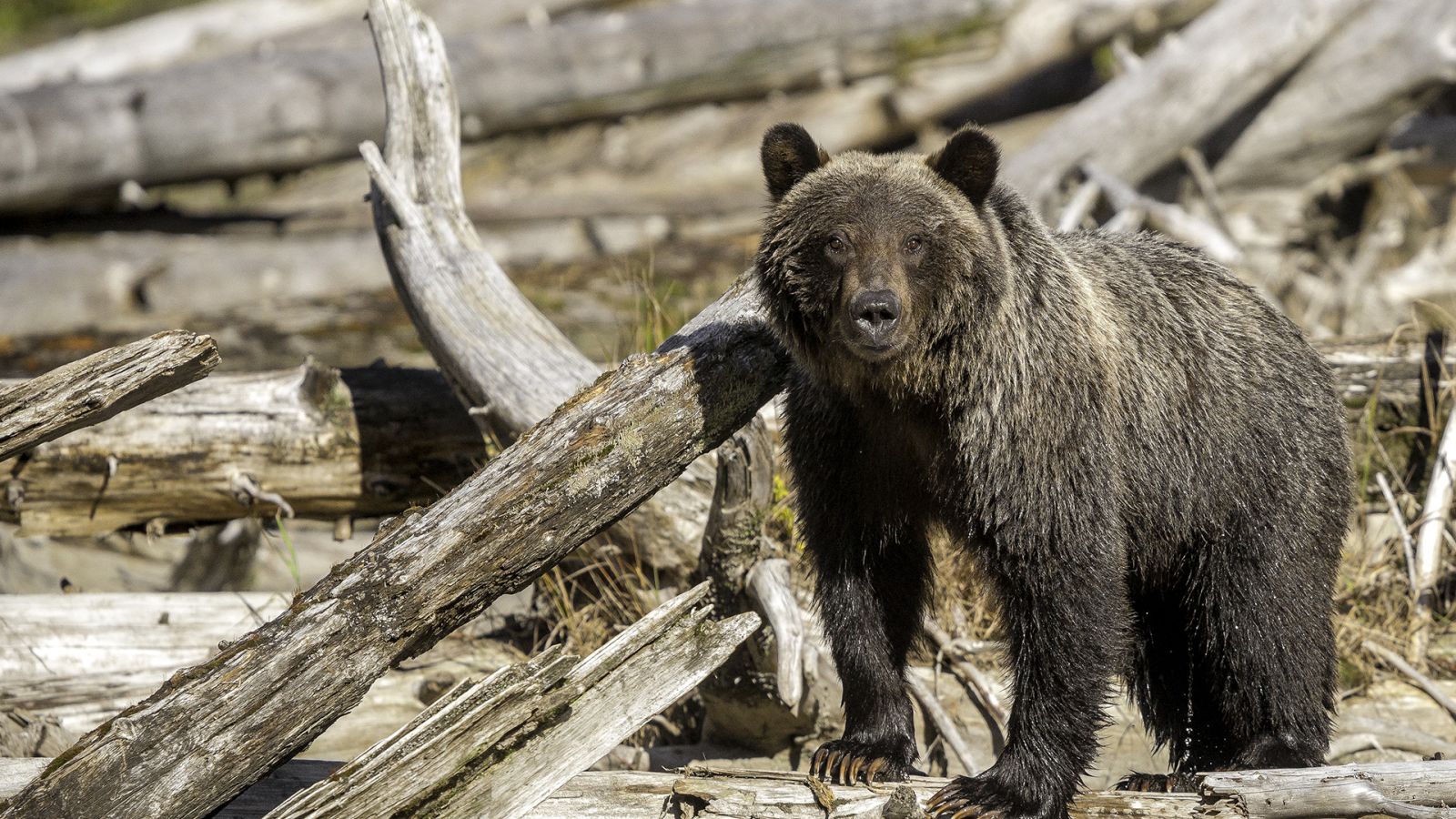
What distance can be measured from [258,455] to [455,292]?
126 cm

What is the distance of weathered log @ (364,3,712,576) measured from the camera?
5781 mm

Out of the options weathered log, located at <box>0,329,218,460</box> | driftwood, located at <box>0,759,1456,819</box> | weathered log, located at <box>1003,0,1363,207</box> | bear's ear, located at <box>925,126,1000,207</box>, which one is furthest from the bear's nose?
weathered log, located at <box>1003,0,1363,207</box>

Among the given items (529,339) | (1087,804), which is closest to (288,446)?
(529,339)

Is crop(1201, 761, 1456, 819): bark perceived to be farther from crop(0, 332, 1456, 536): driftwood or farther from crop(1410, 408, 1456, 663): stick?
crop(0, 332, 1456, 536): driftwood

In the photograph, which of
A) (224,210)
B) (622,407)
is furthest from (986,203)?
(224,210)

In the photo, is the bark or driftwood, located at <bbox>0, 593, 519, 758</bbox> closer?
the bark

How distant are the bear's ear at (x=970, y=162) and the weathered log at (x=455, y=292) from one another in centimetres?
188

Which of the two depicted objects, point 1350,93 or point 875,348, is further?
point 1350,93

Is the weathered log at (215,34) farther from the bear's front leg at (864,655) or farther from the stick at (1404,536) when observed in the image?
the bear's front leg at (864,655)

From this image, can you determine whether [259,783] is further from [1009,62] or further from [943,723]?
[1009,62]

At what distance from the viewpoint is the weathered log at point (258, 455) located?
618 cm

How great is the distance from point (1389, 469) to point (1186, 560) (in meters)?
2.42

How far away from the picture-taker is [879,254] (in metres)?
4.16

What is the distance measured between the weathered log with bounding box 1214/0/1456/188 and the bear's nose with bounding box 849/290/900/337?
8.18 m
